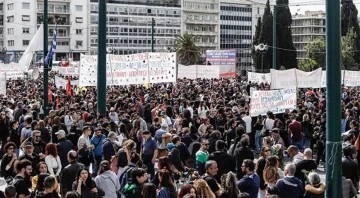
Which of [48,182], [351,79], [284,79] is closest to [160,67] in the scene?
[284,79]

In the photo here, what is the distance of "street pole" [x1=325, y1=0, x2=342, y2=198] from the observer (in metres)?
8.48

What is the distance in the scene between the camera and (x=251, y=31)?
153375mm

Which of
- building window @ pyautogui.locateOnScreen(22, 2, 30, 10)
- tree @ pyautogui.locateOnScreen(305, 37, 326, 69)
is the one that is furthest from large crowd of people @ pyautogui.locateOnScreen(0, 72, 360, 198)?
building window @ pyautogui.locateOnScreen(22, 2, 30, 10)

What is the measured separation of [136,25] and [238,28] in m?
27.9

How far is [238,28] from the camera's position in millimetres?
150000

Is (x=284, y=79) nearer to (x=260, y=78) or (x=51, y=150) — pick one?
(x=260, y=78)

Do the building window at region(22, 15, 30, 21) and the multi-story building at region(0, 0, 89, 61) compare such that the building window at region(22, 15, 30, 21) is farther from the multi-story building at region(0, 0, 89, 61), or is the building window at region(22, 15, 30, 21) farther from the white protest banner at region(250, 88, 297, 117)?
the white protest banner at region(250, 88, 297, 117)

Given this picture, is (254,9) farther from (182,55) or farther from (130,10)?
(182,55)

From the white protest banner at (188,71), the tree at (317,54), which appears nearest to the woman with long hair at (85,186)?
the white protest banner at (188,71)

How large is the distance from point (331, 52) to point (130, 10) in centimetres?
12344

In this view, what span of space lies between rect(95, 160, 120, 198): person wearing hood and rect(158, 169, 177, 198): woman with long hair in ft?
4.28

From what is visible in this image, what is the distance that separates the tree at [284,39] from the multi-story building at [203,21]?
46576 millimetres

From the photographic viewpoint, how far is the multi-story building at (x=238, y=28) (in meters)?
146

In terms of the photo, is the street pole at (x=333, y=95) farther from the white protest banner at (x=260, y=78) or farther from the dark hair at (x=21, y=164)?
the white protest banner at (x=260, y=78)
